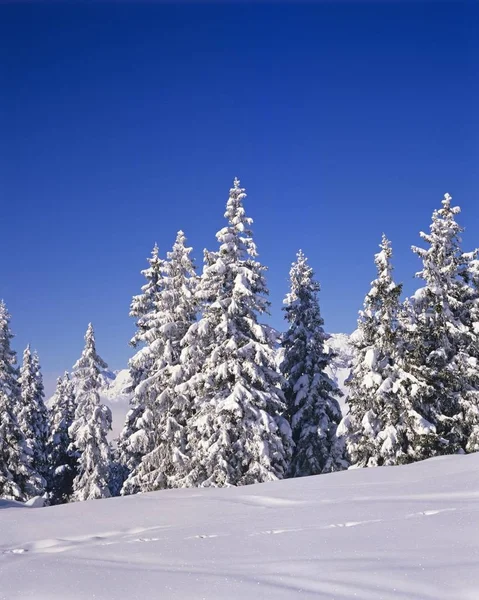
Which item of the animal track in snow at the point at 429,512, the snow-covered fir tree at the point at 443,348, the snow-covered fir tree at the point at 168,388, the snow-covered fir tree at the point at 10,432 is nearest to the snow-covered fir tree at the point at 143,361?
the snow-covered fir tree at the point at 168,388

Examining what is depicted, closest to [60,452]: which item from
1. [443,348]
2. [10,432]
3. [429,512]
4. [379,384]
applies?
[10,432]

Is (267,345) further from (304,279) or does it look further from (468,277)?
(468,277)

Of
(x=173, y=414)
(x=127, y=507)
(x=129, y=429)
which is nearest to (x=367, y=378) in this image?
(x=173, y=414)

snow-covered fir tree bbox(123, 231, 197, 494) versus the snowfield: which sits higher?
snow-covered fir tree bbox(123, 231, 197, 494)

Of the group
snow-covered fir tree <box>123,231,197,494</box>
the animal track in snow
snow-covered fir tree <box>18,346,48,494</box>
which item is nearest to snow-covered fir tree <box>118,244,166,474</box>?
snow-covered fir tree <box>123,231,197,494</box>

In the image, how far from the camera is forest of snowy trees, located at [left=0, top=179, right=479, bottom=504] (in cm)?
2034

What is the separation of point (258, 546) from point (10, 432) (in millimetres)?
26287

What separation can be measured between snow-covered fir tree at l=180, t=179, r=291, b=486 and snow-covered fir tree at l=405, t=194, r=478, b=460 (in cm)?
585

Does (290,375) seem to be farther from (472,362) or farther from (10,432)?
(10,432)

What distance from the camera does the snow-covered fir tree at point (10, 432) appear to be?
27.8m

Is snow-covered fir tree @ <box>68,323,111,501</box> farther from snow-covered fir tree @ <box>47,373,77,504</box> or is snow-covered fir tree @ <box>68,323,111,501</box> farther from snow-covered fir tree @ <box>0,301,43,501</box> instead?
snow-covered fir tree @ <box>47,373,77,504</box>

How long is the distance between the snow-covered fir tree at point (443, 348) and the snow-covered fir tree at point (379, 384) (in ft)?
2.08

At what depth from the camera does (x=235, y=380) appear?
2091 centimetres

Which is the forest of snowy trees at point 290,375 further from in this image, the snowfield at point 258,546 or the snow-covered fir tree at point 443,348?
the snowfield at point 258,546
